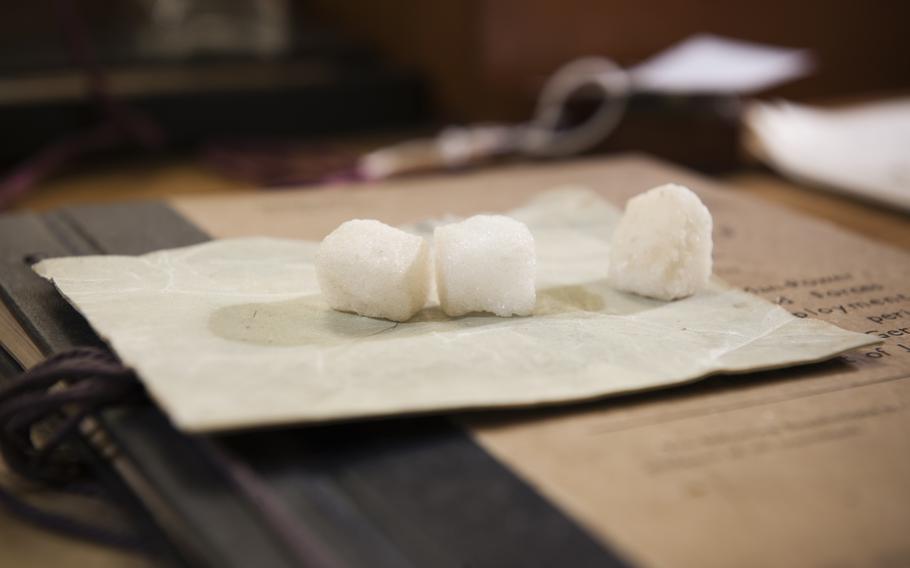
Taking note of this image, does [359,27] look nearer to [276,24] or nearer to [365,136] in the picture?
[276,24]

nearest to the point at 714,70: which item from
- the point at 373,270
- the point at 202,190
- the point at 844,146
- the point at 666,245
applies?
the point at 844,146

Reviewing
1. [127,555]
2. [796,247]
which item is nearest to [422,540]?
[127,555]

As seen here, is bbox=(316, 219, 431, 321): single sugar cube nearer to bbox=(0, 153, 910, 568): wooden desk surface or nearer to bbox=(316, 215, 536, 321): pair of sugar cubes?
bbox=(316, 215, 536, 321): pair of sugar cubes

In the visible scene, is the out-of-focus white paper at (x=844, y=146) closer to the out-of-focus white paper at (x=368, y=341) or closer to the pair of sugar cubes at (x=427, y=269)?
the out-of-focus white paper at (x=368, y=341)

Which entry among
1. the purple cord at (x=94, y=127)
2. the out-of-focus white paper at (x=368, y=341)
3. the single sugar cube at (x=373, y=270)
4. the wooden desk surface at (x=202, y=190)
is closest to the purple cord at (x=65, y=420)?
the out-of-focus white paper at (x=368, y=341)

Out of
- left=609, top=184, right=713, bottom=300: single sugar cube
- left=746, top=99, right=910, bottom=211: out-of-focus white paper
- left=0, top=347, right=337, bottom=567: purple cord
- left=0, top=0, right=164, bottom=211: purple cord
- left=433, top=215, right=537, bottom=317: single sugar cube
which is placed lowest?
left=746, top=99, right=910, bottom=211: out-of-focus white paper

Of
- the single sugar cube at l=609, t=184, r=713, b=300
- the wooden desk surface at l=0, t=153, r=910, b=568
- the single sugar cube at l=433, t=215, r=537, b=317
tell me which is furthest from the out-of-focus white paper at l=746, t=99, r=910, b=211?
the single sugar cube at l=433, t=215, r=537, b=317

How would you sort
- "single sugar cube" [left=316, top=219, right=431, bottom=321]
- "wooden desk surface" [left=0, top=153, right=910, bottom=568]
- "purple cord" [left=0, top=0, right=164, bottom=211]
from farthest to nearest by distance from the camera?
1. "purple cord" [left=0, top=0, right=164, bottom=211]
2. "wooden desk surface" [left=0, top=153, right=910, bottom=568]
3. "single sugar cube" [left=316, top=219, right=431, bottom=321]

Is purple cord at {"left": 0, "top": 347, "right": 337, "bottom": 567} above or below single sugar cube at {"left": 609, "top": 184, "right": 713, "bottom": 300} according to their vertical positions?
above
